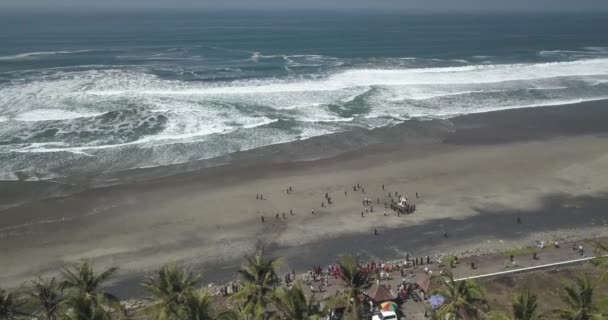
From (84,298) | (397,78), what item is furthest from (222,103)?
(84,298)

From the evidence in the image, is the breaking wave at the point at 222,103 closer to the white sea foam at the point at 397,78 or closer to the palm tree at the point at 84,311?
the white sea foam at the point at 397,78

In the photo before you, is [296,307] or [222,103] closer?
[296,307]

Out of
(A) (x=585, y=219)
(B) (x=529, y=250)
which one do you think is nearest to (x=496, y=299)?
(B) (x=529, y=250)

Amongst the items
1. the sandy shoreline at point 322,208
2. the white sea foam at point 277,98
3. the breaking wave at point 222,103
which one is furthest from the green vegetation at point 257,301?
the white sea foam at point 277,98

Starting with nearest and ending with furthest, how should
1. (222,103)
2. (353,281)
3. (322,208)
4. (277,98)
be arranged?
1. (353,281)
2. (322,208)
3. (222,103)
4. (277,98)

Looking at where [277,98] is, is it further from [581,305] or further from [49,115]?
[581,305]
